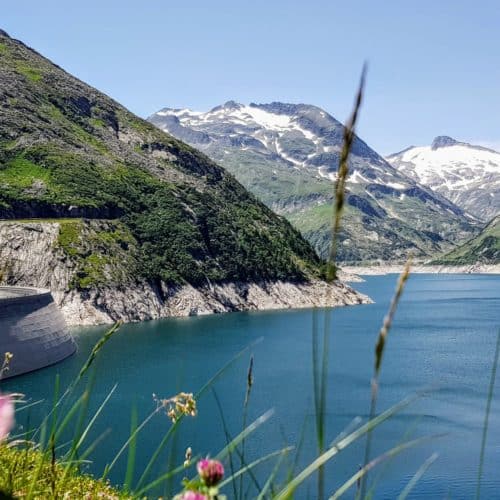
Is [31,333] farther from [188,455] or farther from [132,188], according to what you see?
[132,188]

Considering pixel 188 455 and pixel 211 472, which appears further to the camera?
pixel 188 455

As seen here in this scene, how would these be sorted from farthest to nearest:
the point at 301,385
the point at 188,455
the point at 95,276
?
the point at 95,276, the point at 301,385, the point at 188,455

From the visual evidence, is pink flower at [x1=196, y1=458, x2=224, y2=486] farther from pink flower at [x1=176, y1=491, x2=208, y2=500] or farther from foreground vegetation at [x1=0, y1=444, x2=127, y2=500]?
foreground vegetation at [x1=0, y1=444, x2=127, y2=500]

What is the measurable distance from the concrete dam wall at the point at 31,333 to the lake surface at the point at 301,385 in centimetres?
171

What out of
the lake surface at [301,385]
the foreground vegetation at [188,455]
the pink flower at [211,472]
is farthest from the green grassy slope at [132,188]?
the pink flower at [211,472]

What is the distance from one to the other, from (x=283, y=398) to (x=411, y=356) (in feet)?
90.4

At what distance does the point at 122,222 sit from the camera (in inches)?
4776

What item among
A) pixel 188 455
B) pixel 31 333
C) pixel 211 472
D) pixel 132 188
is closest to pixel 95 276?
pixel 132 188

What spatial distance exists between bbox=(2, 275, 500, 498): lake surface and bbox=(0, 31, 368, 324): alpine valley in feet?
33.2

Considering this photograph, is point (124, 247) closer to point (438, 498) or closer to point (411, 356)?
point (411, 356)

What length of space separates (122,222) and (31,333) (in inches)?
2477

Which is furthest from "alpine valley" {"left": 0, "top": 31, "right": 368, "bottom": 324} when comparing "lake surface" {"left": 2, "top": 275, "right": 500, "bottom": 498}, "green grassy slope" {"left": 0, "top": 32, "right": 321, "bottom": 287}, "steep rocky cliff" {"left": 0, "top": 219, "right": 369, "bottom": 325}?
"lake surface" {"left": 2, "top": 275, "right": 500, "bottom": 498}

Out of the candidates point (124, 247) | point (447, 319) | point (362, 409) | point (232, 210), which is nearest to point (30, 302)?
point (362, 409)

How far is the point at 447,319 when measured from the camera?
112750 mm
